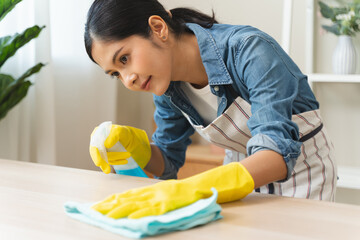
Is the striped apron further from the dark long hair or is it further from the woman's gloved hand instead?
the dark long hair

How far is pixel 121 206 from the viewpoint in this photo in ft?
2.27

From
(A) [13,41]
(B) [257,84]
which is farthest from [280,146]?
(A) [13,41]

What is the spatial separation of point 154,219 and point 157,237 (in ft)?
0.08

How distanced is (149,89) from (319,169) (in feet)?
1.55

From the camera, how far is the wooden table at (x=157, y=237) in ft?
2.10

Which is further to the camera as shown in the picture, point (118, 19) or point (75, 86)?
point (75, 86)

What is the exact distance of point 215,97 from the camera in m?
1.20

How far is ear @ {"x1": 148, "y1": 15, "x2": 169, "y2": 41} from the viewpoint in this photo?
1074 millimetres

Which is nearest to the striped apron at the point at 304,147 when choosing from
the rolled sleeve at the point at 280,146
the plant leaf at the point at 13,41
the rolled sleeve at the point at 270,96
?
the rolled sleeve at the point at 270,96

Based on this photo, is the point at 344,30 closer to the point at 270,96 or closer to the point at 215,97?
the point at 215,97

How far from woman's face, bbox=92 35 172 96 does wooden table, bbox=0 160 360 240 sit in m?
0.23

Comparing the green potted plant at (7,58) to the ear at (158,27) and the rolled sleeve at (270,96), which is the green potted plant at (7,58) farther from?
Result: the rolled sleeve at (270,96)

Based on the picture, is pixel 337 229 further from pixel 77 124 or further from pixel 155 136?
pixel 77 124

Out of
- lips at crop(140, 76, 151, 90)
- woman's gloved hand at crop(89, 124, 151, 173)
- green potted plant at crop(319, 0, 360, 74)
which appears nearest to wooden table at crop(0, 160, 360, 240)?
woman's gloved hand at crop(89, 124, 151, 173)
